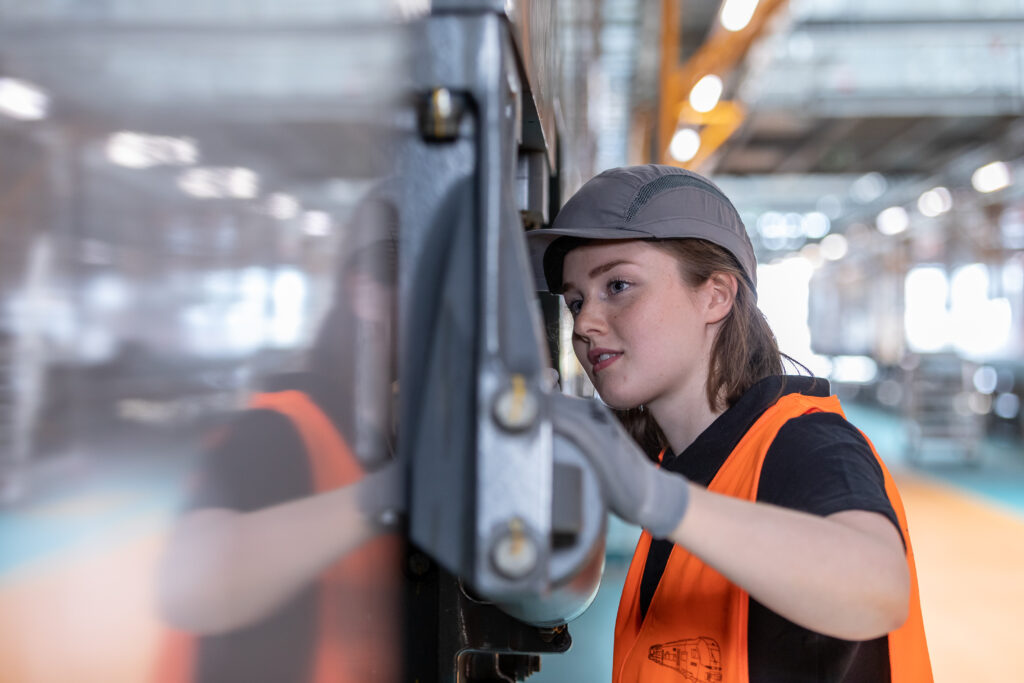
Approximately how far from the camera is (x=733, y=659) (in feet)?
3.16

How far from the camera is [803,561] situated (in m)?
0.70

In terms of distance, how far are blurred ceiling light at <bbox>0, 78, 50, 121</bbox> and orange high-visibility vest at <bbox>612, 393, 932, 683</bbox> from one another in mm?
846

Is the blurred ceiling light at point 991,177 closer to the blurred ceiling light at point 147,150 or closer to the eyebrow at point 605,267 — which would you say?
the eyebrow at point 605,267

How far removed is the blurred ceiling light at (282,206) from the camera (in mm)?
537

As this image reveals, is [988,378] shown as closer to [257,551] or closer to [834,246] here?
[834,246]

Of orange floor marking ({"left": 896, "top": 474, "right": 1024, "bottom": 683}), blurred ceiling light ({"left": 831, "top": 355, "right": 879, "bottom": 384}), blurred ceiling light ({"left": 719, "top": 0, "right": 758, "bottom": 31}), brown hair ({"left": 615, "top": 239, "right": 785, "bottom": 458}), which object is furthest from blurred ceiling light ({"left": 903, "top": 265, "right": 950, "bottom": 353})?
brown hair ({"left": 615, "top": 239, "right": 785, "bottom": 458})

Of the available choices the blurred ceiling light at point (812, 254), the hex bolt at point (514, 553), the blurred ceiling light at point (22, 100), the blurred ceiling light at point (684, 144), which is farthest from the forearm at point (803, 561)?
the blurred ceiling light at point (812, 254)

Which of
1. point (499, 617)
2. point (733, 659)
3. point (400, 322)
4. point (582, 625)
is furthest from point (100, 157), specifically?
point (582, 625)

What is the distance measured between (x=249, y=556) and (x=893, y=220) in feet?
52.6

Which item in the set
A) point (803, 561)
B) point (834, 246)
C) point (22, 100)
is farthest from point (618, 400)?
point (834, 246)

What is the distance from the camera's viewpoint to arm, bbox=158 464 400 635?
17.4 inches

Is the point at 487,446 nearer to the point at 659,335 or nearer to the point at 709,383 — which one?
the point at 659,335

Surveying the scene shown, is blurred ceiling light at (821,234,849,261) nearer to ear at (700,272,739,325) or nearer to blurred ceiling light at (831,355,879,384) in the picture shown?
blurred ceiling light at (831,355,879,384)

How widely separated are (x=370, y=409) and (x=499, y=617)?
0.40 m
